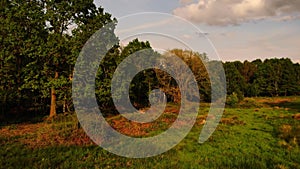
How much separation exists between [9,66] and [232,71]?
238ft

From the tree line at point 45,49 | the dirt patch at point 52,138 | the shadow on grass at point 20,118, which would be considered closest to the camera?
the dirt patch at point 52,138

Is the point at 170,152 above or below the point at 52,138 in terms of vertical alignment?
below

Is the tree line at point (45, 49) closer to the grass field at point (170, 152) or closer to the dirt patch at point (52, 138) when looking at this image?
the dirt patch at point (52, 138)

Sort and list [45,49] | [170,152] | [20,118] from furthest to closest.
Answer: [20,118] < [45,49] < [170,152]

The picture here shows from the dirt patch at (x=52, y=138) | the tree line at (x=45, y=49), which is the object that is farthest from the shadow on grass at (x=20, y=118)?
the dirt patch at (x=52, y=138)

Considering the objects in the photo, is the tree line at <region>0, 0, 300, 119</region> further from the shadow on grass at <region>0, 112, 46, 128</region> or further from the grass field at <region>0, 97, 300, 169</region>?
the grass field at <region>0, 97, 300, 169</region>

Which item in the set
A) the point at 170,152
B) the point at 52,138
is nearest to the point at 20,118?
the point at 52,138

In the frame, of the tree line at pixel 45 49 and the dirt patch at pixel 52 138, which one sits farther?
the tree line at pixel 45 49

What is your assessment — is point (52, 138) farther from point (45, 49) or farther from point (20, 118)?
point (20, 118)

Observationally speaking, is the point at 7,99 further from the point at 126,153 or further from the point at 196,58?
the point at 196,58

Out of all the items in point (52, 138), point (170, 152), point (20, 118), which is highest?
point (20, 118)

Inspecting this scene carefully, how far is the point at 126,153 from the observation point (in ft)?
46.2

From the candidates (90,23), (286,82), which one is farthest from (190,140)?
(286,82)

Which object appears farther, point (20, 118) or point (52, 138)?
point (20, 118)
